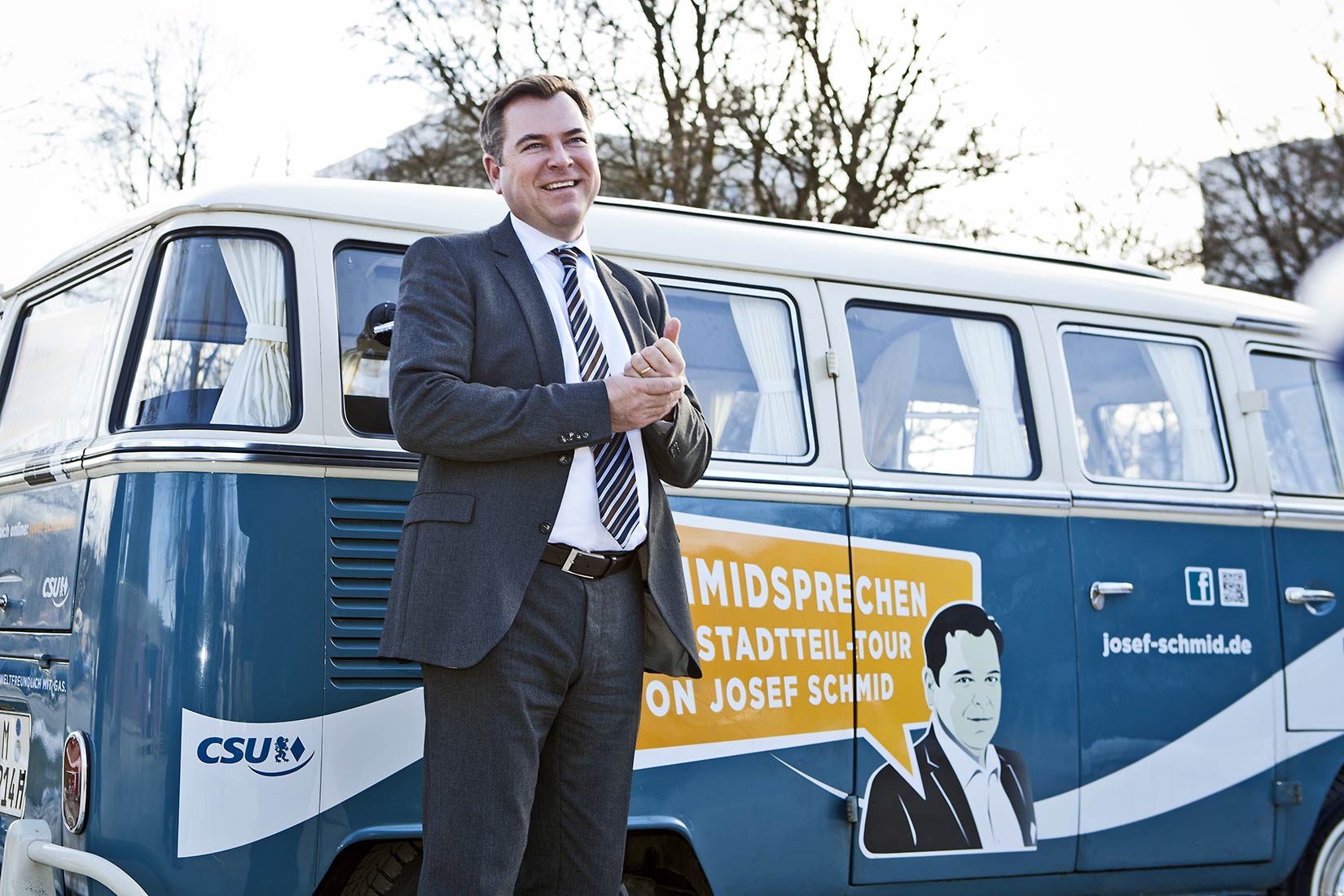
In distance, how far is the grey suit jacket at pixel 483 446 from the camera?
2.77 meters

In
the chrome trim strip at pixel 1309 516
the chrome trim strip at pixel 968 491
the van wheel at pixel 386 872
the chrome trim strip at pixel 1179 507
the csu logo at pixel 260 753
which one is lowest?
the van wheel at pixel 386 872

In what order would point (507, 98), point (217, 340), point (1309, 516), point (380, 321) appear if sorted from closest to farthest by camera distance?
point (507, 98)
point (217, 340)
point (380, 321)
point (1309, 516)

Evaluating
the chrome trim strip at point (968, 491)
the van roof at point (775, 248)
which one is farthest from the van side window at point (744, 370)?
the chrome trim strip at point (968, 491)

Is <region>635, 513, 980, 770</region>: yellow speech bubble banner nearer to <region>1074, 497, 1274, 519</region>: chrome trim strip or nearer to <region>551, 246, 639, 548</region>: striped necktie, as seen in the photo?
<region>1074, 497, 1274, 519</region>: chrome trim strip

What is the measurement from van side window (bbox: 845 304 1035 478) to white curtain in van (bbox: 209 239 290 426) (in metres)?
1.95

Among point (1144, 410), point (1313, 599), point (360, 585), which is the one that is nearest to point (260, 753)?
point (360, 585)

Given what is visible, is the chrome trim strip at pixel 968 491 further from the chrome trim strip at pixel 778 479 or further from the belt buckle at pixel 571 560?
the belt buckle at pixel 571 560

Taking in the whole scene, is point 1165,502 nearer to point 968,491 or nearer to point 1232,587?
point 1232,587

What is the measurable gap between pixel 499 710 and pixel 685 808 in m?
1.51

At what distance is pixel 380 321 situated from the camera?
3.87 metres

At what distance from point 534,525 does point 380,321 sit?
1.27 m

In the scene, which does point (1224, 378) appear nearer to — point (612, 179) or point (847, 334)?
point (847, 334)

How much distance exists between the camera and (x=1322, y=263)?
1.00 m

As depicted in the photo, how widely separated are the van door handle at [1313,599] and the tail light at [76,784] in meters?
4.42
